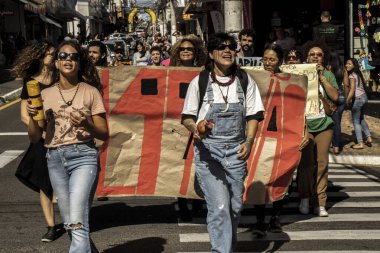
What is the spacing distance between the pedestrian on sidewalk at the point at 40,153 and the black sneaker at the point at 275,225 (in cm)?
206

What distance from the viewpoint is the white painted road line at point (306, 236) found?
7344 millimetres

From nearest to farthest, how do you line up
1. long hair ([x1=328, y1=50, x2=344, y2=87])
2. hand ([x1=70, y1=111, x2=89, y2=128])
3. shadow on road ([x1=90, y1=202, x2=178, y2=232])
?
hand ([x1=70, y1=111, x2=89, y2=128])
shadow on road ([x1=90, y1=202, x2=178, y2=232])
long hair ([x1=328, y1=50, x2=344, y2=87])

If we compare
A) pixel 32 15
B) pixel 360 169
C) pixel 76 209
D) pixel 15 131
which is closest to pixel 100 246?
pixel 76 209

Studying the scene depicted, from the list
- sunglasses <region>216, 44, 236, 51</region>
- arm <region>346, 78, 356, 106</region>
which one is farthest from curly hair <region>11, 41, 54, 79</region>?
arm <region>346, 78, 356, 106</region>

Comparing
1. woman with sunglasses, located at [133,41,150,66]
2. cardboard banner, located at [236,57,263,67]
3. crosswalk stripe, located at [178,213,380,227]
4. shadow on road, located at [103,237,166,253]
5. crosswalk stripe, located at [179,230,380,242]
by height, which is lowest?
crosswalk stripe, located at [178,213,380,227]

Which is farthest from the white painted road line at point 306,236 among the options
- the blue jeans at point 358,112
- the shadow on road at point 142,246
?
the blue jeans at point 358,112

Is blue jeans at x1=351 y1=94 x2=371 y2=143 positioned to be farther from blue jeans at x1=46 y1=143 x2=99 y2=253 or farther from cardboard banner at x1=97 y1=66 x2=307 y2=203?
blue jeans at x1=46 y1=143 x2=99 y2=253

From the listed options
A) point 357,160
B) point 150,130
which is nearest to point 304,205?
point 150,130

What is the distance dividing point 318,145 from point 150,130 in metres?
1.83

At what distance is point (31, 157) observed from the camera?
293 inches

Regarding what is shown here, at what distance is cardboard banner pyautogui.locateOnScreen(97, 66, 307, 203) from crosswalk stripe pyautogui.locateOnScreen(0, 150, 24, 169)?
190 inches

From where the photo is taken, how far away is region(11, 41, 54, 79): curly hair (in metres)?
6.78

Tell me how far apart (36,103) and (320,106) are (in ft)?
12.5

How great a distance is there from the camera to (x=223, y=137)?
566 centimetres
